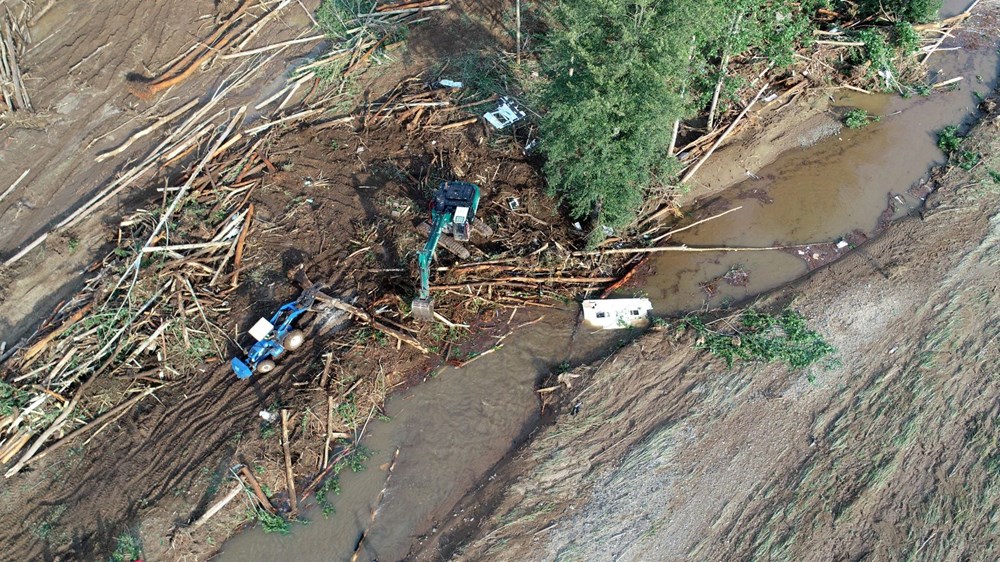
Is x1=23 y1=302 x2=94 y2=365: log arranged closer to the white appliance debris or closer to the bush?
the white appliance debris

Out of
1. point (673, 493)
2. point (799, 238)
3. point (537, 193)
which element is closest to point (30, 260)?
point (537, 193)

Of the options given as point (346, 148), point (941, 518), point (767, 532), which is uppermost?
point (346, 148)

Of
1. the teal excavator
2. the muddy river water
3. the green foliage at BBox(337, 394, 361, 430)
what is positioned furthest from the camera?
the teal excavator

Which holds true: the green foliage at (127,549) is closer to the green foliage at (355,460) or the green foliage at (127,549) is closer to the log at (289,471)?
the log at (289,471)

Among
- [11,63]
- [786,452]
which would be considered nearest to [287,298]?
[786,452]

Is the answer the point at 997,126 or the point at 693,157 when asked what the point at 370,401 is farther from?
the point at 997,126

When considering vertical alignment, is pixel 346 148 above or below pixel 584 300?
above

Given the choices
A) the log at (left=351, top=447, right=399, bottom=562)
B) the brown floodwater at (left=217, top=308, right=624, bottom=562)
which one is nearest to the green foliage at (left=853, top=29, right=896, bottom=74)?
the brown floodwater at (left=217, top=308, right=624, bottom=562)
